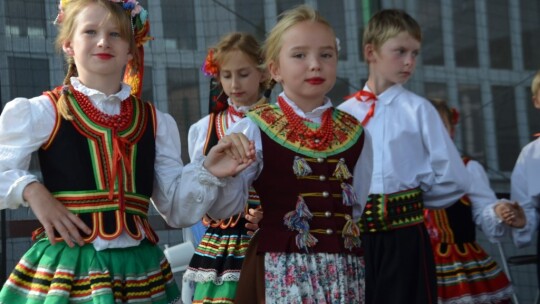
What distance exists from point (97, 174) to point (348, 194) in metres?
0.83

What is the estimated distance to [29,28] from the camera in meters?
4.88

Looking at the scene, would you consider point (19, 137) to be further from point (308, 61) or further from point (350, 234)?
point (350, 234)

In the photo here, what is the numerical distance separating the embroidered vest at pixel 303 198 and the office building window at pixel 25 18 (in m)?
2.01

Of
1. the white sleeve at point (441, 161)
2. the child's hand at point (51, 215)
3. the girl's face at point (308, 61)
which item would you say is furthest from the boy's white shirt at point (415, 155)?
the child's hand at point (51, 215)

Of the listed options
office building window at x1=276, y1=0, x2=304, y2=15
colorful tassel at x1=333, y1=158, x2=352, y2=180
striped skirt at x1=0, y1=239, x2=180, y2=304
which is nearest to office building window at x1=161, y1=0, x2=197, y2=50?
office building window at x1=276, y1=0, x2=304, y2=15

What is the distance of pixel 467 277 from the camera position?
5.05 metres

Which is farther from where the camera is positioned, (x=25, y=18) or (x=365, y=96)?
(x=25, y=18)

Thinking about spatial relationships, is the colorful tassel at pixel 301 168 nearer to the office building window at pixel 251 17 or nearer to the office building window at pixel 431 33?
the office building window at pixel 251 17

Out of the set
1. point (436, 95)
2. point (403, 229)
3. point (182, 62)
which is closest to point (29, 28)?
point (182, 62)

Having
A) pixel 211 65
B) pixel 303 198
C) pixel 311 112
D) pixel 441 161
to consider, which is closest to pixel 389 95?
pixel 441 161

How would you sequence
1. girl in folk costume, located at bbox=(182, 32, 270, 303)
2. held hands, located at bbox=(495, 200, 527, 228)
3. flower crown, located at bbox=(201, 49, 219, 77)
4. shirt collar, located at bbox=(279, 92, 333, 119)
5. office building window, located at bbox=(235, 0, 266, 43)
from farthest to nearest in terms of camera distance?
office building window, located at bbox=(235, 0, 266, 43) < held hands, located at bbox=(495, 200, 527, 228) < flower crown, located at bbox=(201, 49, 219, 77) < girl in folk costume, located at bbox=(182, 32, 270, 303) < shirt collar, located at bbox=(279, 92, 333, 119)

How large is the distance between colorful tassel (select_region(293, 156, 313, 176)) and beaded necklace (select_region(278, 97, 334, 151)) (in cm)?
7

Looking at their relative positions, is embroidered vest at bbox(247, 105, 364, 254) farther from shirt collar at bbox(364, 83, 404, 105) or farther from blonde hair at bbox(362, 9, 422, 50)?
blonde hair at bbox(362, 9, 422, 50)

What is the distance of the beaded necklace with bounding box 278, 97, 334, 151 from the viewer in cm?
327
